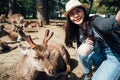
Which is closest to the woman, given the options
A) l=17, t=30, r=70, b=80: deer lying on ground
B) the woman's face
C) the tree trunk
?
the woman's face

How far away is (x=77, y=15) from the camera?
5.29m

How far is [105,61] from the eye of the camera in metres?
5.42

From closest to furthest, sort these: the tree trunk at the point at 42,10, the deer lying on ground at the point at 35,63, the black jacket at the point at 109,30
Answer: the black jacket at the point at 109,30
the deer lying on ground at the point at 35,63
the tree trunk at the point at 42,10

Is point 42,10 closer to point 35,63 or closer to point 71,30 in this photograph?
point 35,63

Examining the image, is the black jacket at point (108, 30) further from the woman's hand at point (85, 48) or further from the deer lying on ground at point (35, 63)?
the deer lying on ground at point (35, 63)

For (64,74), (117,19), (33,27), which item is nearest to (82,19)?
(117,19)

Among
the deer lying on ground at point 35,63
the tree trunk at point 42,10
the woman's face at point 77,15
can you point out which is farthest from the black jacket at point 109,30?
the tree trunk at point 42,10

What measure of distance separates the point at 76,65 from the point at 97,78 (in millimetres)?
3093

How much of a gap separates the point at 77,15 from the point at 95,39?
A: 0.53 meters

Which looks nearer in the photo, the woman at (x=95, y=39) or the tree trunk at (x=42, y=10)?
the woman at (x=95, y=39)

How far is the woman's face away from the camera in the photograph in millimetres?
5293

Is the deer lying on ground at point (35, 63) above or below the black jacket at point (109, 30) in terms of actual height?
below

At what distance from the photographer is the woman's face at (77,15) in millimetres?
→ 5293

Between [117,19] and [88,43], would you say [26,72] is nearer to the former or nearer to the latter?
[88,43]
